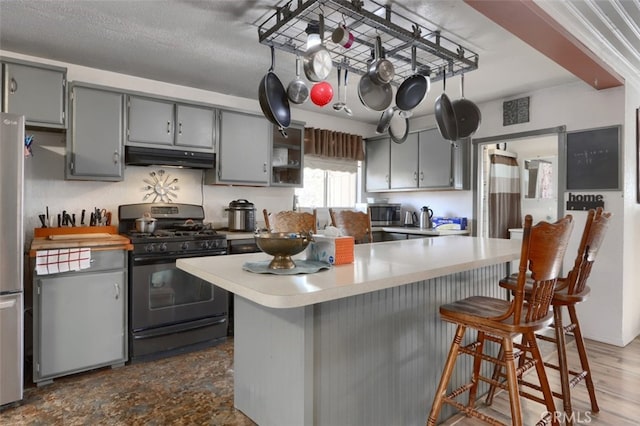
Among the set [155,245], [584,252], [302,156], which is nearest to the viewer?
[584,252]

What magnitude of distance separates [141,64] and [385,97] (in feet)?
7.02

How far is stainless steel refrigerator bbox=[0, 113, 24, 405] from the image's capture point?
86.2 inches

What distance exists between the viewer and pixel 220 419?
6.85 ft

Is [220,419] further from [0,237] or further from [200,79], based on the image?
[200,79]

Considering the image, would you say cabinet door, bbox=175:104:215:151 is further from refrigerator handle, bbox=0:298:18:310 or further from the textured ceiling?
refrigerator handle, bbox=0:298:18:310

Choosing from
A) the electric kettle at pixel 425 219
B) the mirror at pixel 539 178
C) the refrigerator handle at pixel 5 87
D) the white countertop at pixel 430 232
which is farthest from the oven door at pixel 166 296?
the mirror at pixel 539 178

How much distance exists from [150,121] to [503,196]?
4.25 meters

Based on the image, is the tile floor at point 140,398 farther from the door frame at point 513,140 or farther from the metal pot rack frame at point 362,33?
the door frame at point 513,140

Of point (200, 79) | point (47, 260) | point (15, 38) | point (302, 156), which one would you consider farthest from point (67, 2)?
point (302, 156)

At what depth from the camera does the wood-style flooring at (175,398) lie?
210 centimetres

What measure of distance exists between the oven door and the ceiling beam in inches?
108

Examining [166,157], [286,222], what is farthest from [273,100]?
[166,157]

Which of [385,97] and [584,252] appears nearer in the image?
[584,252]

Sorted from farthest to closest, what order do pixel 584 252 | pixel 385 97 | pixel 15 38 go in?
1. pixel 15 38
2. pixel 385 97
3. pixel 584 252
